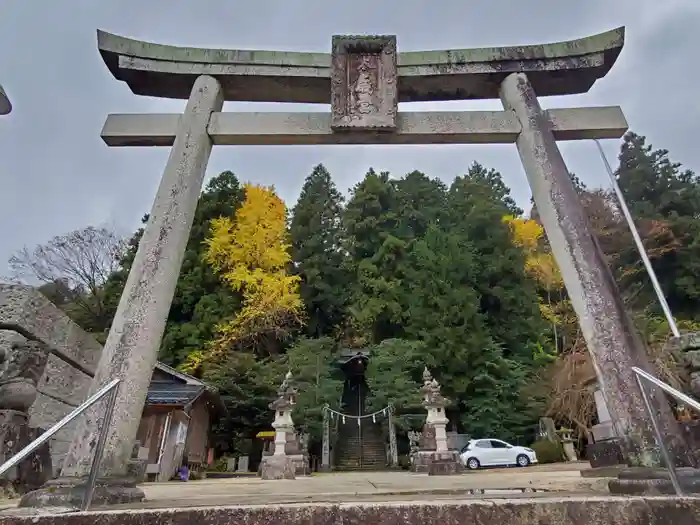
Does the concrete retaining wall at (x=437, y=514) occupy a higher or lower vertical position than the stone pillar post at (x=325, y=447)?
lower

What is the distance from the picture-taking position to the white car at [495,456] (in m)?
16.4

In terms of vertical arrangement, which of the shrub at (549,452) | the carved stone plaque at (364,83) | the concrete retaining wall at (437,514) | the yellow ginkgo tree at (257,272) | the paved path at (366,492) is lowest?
the concrete retaining wall at (437,514)

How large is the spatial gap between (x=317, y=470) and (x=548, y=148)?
17.3m

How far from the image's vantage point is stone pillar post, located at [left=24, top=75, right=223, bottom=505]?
315cm

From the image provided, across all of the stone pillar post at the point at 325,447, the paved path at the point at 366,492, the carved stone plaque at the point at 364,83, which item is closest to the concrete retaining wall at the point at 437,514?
the paved path at the point at 366,492

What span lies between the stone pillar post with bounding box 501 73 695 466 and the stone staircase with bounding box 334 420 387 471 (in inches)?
683

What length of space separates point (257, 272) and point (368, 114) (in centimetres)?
1885

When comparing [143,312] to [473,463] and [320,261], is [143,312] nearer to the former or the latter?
[473,463]

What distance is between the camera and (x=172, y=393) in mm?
15102

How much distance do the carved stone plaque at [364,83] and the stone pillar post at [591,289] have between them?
137 cm

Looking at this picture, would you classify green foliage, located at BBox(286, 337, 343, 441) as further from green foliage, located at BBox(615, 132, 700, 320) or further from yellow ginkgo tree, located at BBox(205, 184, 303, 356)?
green foliage, located at BBox(615, 132, 700, 320)

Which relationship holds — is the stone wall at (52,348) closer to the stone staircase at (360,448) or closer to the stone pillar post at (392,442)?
the stone pillar post at (392,442)

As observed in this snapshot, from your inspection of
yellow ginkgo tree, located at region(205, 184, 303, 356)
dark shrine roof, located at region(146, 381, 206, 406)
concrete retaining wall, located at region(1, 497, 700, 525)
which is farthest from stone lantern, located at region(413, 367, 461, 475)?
concrete retaining wall, located at region(1, 497, 700, 525)


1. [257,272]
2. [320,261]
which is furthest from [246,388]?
[320,261]
